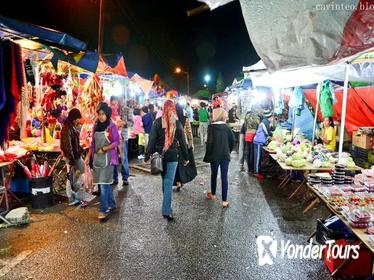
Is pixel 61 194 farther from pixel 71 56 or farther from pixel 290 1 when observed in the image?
pixel 290 1

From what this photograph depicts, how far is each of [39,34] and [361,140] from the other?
978cm

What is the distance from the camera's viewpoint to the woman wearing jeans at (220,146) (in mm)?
6477

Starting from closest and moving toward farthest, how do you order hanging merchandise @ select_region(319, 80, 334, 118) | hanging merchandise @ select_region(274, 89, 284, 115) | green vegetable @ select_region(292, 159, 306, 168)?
green vegetable @ select_region(292, 159, 306, 168), hanging merchandise @ select_region(319, 80, 334, 118), hanging merchandise @ select_region(274, 89, 284, 115)

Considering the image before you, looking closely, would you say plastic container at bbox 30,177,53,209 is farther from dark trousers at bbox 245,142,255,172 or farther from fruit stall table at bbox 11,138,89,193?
dark trousers at bbox 245,142,255,172

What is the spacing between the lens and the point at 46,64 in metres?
8.23

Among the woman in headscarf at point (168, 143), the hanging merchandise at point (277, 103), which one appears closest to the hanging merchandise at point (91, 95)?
the woman in headscarf at point (168, 143)

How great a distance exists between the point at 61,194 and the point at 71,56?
3.37 m

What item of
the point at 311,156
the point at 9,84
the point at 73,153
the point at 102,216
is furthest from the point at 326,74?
the point at 9,84

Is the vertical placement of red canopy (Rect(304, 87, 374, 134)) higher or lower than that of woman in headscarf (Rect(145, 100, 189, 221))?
higher

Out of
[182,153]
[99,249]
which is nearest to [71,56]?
[182,153]

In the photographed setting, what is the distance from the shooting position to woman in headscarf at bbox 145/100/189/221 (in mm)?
5594

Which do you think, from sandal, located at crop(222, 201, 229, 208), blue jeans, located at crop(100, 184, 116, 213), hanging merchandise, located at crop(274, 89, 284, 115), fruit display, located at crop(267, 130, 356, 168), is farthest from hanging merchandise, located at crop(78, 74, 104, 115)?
hanging merchandise, located at crop(274, 89, 284, 115)
